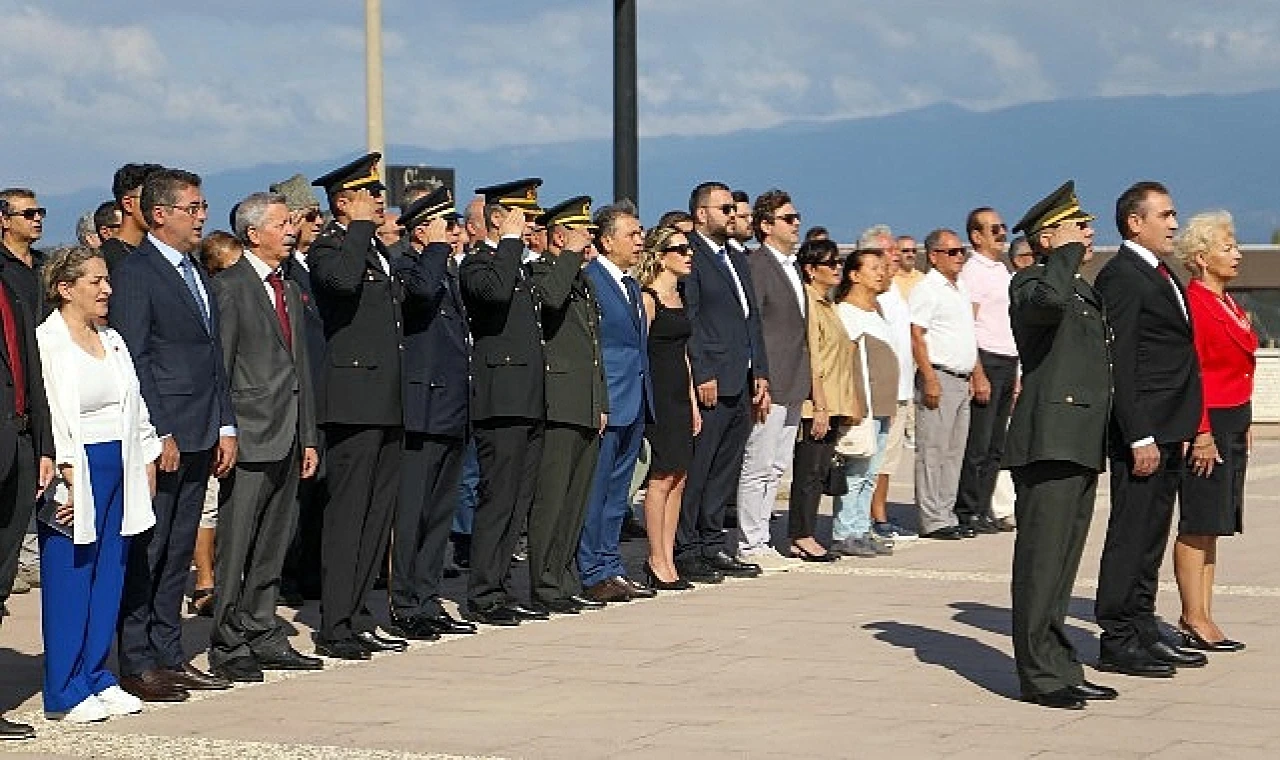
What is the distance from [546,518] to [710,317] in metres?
1.88

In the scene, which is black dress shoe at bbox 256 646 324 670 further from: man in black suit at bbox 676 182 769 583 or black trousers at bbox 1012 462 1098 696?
man in black suit at bbox 676 182 769 583

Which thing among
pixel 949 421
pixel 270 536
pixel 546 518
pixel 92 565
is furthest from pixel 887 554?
pixel 92 565

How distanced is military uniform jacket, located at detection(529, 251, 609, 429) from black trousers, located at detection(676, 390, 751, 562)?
1.42 metres

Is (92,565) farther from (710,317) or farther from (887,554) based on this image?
(887,554)

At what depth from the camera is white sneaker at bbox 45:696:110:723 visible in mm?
10406

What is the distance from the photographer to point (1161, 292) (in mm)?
11484

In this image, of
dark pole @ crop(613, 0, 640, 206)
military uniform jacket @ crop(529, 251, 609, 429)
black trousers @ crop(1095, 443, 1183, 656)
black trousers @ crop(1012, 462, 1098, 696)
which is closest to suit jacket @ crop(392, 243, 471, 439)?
military uniform jacket @ crop(529, 251, 609, 429)

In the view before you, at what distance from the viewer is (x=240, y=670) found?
11.4 m

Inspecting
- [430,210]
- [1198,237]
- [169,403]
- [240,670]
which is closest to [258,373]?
[169,403]

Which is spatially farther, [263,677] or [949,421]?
[949,421]

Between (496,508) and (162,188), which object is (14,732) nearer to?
(162,188)

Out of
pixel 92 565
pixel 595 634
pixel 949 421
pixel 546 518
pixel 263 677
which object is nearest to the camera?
pixel 92 565

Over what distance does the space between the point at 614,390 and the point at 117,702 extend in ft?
14.0

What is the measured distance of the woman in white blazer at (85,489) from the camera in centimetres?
1045
